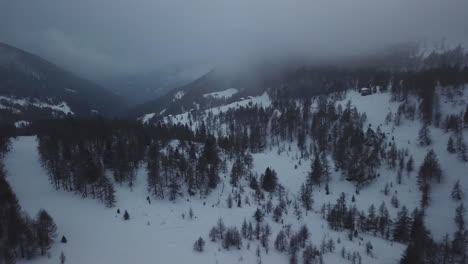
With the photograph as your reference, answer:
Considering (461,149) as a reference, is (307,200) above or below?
below

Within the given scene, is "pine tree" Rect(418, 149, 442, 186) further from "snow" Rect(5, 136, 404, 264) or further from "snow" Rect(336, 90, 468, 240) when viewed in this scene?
"snow" Rect(5, 136, 404, 264)

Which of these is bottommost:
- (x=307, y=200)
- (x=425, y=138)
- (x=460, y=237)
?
(x=460, y=237)

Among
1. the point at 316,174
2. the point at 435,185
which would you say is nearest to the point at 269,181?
the point at 316,174

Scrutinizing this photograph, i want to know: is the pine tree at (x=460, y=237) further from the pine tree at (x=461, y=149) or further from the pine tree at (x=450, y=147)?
the pine tree at (x=450, y=147)

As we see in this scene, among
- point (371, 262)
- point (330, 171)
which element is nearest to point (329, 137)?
point (330, 171)

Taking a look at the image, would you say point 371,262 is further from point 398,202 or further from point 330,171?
point 330,171

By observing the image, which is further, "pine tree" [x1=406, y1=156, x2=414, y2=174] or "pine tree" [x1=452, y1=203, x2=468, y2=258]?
"pine tree" [x1=406, y1=156, x2=414, y2=174]

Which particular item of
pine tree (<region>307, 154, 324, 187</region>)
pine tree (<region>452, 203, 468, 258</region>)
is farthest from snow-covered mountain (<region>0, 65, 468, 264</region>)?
pine tree (<region>452, 203, 468, 258</region>)

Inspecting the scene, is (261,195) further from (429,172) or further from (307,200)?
(429,172)
